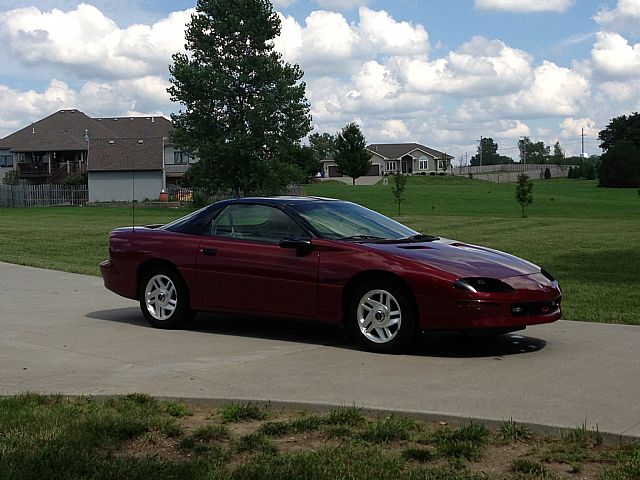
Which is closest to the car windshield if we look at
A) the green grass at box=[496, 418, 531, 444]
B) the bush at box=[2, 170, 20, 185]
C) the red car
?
the red car

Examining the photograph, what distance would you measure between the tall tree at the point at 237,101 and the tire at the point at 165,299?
4546 cm

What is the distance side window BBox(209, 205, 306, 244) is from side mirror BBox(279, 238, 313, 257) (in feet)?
0.48

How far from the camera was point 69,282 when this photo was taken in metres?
14.0

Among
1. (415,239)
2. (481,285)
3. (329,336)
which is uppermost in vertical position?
(415,239)

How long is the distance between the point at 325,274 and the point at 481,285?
145 cm

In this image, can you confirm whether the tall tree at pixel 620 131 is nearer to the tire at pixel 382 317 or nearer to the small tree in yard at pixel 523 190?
the small tree in yard at pixel 523 190

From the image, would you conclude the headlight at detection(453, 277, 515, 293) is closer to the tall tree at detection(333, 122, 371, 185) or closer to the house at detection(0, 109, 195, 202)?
the house at detection(0, 109, 195, 202)

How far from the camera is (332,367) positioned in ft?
24.9

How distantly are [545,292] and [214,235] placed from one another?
11.0ft

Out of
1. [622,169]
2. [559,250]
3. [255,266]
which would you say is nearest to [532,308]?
[255,266]

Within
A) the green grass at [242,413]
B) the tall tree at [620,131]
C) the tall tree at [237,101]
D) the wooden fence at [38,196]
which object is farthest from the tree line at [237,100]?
the tall tree at [620,131]

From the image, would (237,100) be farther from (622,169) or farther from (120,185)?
(622,169)

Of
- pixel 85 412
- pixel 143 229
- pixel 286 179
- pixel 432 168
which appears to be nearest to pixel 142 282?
pixel 143 229

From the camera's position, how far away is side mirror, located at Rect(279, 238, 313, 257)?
8742mm
